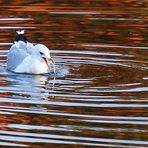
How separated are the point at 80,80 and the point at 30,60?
1650 millimetres

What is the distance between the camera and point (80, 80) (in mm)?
13484

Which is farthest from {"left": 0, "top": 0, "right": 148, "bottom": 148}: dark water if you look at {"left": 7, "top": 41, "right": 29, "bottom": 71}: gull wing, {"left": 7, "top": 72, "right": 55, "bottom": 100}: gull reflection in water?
{"left": 7, "top": 41, "right": 29, "bottom": 71}: gull wing

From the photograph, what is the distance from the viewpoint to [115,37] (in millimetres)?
16984

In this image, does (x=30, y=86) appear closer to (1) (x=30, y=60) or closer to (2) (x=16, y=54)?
(1) (x=30, y=60)

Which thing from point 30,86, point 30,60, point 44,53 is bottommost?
point 30,86

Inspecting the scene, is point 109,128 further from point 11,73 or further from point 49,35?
point 49,35

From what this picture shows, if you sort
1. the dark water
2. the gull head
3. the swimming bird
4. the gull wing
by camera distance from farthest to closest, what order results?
the gull wing < the swimming bird < the gull head < the dark water

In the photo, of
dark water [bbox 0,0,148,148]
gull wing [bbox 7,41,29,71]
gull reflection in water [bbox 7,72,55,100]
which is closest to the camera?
dark water [bbox 0,0,148,148]

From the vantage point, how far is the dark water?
10578 millimetres

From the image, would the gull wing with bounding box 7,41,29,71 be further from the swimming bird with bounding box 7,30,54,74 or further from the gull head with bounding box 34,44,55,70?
the gull head with bounding box 34,44,55,70

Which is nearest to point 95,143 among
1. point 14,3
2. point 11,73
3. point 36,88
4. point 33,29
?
point 36,88

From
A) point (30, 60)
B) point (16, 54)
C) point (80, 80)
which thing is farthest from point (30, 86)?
point (16, 54)

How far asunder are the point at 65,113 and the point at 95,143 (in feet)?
4.50

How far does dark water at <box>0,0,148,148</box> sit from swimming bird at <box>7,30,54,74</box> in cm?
20
